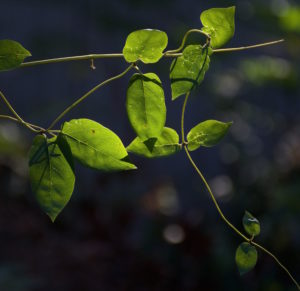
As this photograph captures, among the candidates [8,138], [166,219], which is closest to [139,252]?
[166,219]

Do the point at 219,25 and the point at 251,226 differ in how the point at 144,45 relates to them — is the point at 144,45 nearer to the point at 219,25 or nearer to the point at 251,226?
the point at 219,25

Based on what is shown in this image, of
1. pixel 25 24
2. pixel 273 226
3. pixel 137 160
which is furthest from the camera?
pixel 25 24

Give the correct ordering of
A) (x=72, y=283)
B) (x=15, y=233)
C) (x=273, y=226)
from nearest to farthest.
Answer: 1. (x=273, y=226)
2. (x=72, y=283)
3. (x=15, y=233)

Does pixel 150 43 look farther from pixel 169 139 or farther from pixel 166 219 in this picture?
pixel 166 219

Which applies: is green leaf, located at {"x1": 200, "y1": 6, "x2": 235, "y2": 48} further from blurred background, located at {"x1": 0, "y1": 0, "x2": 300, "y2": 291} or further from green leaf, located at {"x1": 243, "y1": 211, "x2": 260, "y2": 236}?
blurred background, located at {"x1": 0, "y1": 0, "x2": 300, "y2": 291}

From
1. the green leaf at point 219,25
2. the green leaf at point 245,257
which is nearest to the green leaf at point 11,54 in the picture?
the green leaf at point 219,25

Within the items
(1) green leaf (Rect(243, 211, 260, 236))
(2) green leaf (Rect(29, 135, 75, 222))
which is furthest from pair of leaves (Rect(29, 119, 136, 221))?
(1) green leaf (Rect(243, 211, 260, 236))

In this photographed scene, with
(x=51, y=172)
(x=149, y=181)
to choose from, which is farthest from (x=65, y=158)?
(x=149, y=181)
